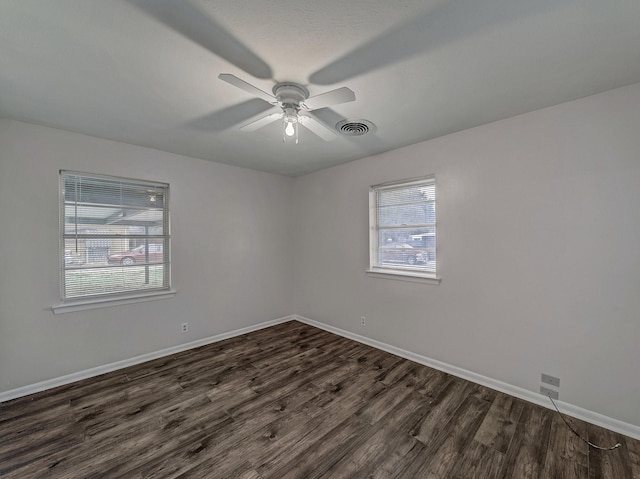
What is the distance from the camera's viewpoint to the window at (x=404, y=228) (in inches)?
118

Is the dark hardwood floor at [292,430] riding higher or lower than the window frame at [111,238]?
lower

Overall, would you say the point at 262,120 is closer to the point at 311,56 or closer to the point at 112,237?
the point at 311,56

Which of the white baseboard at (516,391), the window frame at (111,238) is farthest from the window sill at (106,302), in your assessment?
the white baseboard at (516,391)

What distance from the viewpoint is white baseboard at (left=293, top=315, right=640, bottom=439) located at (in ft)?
6.22

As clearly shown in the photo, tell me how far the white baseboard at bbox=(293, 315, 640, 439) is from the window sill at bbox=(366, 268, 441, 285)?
2.84ft

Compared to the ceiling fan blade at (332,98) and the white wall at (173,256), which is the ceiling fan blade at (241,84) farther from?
the white wall at (173,256)

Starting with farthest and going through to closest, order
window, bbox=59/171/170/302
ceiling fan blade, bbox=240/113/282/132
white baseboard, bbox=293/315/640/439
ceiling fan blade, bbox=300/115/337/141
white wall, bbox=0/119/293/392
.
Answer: window, bbox=59/171/170/302
white wall, bbox=0/119/293/392
ceiling fan blade, bbox=300/115/337/141
ceiling fan blade, bbox=240/113/282/132
white baseboard, bbox=293/315/640/439

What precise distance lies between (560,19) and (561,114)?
1.12 meters

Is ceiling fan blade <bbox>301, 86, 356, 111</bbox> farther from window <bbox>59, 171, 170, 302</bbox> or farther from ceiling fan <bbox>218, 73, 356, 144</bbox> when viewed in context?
window <bbox>59, 171, 170, 302</bbox>

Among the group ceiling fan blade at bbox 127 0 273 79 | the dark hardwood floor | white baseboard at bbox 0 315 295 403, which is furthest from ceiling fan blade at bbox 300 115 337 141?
white baseboard at bbox 0 315 295 403

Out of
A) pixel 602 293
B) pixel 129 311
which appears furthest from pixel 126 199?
pixel 602 293

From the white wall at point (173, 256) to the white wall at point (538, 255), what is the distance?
197 cm

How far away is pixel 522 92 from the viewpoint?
1.95 m

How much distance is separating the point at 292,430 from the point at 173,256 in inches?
97.4
